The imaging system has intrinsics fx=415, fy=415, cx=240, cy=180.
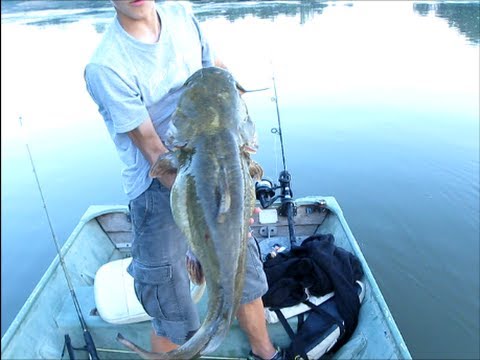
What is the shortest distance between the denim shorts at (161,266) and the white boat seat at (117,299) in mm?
630

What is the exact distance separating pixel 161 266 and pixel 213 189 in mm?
857

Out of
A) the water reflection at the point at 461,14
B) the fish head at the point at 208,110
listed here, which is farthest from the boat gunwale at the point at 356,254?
the water reflection at the point at 461,14

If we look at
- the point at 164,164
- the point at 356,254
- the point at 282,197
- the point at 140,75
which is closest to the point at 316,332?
the point at 356,254

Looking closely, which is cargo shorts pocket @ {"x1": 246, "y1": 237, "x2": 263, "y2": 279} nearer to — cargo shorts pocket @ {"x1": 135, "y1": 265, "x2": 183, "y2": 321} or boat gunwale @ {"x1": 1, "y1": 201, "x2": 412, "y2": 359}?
cargo shorts pocket @ {"x1": 135, "y1": 265, "x2": 183, "y2": 321}

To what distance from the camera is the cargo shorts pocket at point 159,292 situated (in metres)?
2.60

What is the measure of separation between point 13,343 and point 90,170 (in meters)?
5.56

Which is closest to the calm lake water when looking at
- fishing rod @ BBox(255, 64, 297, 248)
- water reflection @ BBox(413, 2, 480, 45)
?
water reflection @ BBox(413, 2, 480, 45)

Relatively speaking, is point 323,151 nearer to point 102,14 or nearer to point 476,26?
point 476,26

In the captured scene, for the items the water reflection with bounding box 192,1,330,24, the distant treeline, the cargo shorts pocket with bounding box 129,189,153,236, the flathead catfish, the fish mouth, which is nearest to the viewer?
the flathead catfish

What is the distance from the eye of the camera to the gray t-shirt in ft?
7.07

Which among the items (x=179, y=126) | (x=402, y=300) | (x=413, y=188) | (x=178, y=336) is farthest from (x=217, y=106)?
(x=413, y=188)

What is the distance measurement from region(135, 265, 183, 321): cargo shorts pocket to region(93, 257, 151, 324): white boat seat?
0.73 metres

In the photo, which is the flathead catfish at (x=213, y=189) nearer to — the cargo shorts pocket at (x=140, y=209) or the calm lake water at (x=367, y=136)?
the cargo shorts pocket at (x=140, y=209)

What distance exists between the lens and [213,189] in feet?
6.50
